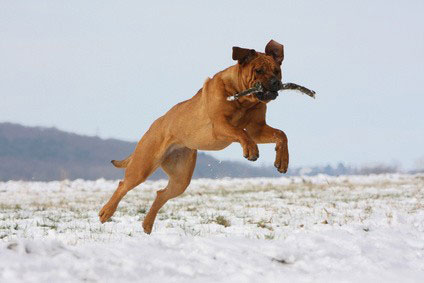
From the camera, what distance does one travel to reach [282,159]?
634cm

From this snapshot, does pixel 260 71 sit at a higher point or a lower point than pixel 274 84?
higher

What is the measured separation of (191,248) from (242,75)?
2.11 meters

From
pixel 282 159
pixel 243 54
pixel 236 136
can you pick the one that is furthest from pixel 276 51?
pixel 282 159

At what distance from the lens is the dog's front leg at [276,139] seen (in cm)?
634

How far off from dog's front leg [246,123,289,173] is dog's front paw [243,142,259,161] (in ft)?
1.15

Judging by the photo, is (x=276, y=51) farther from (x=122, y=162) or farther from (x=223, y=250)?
(x=122, y=162)

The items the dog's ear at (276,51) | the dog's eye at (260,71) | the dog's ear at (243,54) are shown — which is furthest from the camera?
the dog's ear at (276,51)

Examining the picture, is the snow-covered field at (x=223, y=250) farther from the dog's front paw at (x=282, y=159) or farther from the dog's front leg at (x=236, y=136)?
the dog's front leg at (x=236, y=136)

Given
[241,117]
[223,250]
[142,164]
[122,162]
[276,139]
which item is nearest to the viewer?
[223,250]

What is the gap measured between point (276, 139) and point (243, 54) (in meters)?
1.00

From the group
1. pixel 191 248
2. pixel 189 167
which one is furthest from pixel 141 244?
pixel 189 167

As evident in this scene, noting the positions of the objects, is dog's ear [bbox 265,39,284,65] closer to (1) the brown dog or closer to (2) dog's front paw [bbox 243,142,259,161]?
(1) the brown dog

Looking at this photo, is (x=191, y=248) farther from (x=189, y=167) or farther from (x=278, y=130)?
(x=189, y=167)

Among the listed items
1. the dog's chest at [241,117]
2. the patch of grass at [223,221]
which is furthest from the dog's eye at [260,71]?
the patch of grass at [223,221]
